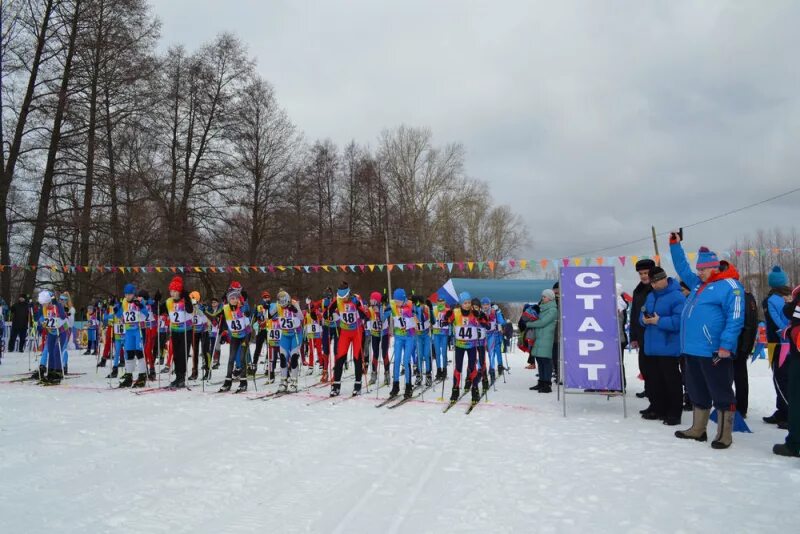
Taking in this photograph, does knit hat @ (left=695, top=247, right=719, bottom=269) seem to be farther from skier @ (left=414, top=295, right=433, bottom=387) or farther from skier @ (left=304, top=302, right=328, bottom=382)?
skier @ (left=304, top=302, right=328, bottom=382)

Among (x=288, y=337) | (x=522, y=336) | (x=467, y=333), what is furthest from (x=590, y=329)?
(x=288, y=337)

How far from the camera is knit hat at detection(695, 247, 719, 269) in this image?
5898 millimetres

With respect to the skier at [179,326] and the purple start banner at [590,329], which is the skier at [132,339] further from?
the purple start banner at [590,329]

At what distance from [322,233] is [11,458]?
3247 centimetres

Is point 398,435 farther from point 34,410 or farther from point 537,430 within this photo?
point 34,410

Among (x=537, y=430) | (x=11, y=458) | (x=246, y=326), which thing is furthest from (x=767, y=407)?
(x=11, y=458)

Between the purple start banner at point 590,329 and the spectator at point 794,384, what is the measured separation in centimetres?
254

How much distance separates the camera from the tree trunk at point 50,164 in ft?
64.4

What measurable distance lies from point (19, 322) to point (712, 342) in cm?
2269

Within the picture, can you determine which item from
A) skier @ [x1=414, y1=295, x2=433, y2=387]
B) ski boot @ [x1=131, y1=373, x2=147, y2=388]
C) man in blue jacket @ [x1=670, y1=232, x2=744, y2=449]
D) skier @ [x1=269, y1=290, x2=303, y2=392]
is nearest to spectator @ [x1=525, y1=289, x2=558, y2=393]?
skier @ [x1=414, y1=295, x2=433, y2=387]

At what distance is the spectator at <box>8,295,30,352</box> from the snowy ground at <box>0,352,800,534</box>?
13.5 metres

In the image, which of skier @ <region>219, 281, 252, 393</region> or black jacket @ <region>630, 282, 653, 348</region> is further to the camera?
skier @ <region>219, 281, 252, 393</region>

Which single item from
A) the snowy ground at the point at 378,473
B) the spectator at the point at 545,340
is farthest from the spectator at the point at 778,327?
the spectator at the point at 545,340

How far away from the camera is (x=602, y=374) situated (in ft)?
25.6
